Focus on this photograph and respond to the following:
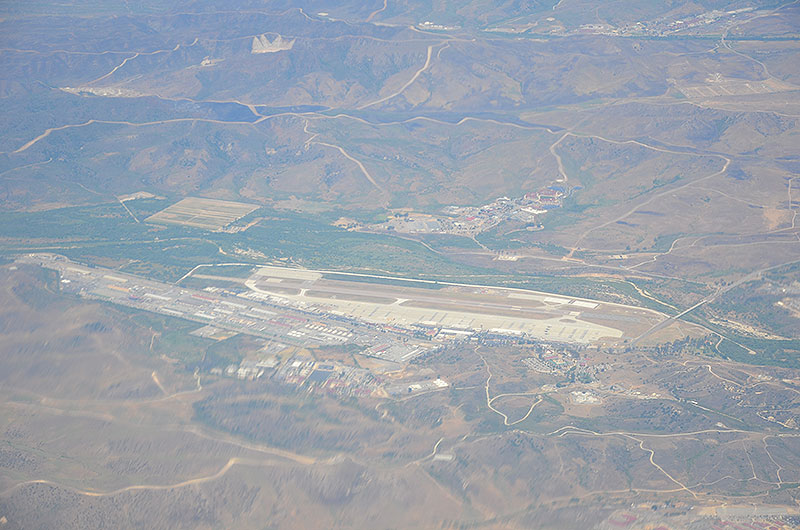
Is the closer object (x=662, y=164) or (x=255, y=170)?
(x=662, y=164)

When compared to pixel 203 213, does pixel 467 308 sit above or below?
above

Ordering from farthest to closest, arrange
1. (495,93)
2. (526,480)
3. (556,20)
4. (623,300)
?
(556,20) → (495,93) → (623,300) → (526,480)

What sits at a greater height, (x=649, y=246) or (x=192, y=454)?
(x=192, y=454)

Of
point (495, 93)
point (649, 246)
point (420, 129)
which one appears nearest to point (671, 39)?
point (495, 93)

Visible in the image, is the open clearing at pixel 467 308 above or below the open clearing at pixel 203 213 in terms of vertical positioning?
above

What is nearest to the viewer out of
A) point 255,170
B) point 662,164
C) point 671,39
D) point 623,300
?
point 623,300

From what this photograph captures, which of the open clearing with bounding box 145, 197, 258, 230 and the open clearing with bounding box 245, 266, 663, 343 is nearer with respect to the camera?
the open clearing with bounding box 245, 266, 663, 343

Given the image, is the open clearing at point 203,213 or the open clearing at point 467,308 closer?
the open clearing at point 467,308

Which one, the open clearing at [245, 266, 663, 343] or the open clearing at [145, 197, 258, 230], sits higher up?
the open clearing at [245, 266, 663, 343]

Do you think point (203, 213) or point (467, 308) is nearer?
point (467, 308)

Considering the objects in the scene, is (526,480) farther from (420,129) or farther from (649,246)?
(420,129)
